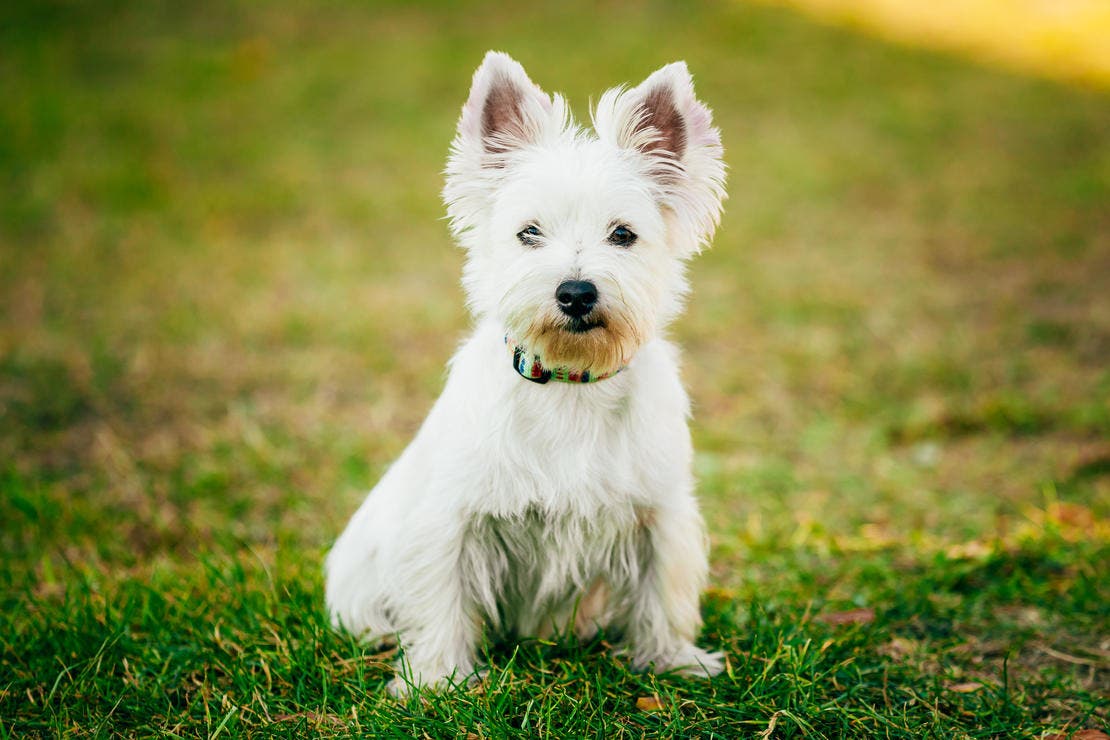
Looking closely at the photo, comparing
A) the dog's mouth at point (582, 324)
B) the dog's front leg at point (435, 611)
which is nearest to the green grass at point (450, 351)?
the dog's front leg at point (435, 611)

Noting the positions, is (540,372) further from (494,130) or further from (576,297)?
(494,130)

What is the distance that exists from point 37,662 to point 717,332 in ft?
17.2

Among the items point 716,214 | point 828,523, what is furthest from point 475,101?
point 828,523

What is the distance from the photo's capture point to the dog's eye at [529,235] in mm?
2707

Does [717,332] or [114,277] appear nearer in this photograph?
[717,332]

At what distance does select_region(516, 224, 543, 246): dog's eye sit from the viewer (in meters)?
2.71

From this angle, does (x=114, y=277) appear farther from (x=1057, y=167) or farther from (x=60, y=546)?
(x=1057, y=167)

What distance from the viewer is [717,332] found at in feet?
22.8

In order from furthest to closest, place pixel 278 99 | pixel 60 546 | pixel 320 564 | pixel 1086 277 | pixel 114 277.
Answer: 1. pixel 278 99
2. pixel 114 277
3. pixel 1086 277
4. pixel 60 546
5. pixel 320 564

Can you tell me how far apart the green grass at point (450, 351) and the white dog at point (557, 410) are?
0.70 ft

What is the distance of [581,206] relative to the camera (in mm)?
2650

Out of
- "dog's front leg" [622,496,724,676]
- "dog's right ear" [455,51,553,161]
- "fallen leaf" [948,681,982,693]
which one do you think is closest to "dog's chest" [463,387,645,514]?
"dog's front leg" [622,496,724,676]

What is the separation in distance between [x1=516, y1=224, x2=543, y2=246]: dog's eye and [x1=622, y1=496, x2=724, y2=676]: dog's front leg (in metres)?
0.94

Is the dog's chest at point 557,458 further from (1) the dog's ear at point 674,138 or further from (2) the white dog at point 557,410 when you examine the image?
(1) the dog's ear at point 674,138
